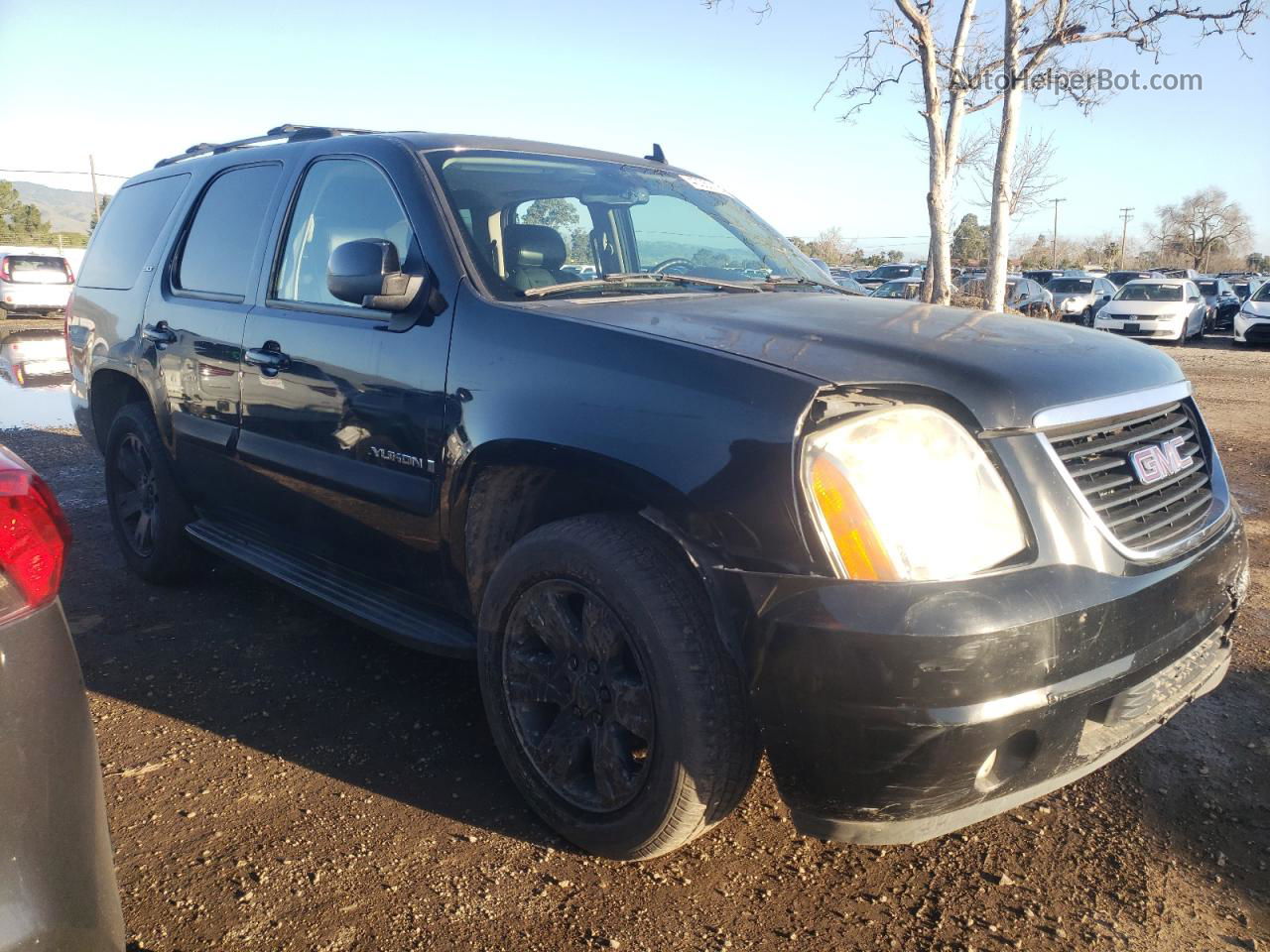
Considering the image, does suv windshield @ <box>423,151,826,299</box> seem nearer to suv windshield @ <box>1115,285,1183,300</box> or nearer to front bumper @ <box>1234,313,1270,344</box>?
front bumper @ <box>1234,313,1270,344</box>

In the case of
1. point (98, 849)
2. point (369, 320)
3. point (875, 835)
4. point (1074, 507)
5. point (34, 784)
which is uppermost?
point (369, 320)

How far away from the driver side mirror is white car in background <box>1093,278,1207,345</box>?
67.9ft

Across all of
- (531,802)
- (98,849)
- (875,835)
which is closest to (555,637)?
(531,802)

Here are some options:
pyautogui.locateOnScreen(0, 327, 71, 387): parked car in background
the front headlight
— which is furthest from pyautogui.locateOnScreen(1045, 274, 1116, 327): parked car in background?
the front headlight

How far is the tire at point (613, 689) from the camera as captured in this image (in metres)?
2.22

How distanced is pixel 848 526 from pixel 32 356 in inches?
633

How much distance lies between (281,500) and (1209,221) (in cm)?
7779

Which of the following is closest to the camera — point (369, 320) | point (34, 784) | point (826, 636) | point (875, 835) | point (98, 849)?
point (34, 784)

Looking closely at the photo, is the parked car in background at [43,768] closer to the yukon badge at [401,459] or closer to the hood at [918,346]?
the yukon badge at [401,459]

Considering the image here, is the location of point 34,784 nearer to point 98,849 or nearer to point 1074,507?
point 98,849

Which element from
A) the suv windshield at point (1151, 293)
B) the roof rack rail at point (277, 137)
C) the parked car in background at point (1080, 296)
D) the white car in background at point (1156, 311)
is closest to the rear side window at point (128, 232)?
the roof rack rail at point (277, 137)

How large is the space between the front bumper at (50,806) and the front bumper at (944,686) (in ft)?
4.14

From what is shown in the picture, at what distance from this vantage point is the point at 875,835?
2162 millimetres

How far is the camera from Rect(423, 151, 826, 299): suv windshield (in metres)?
3.09
